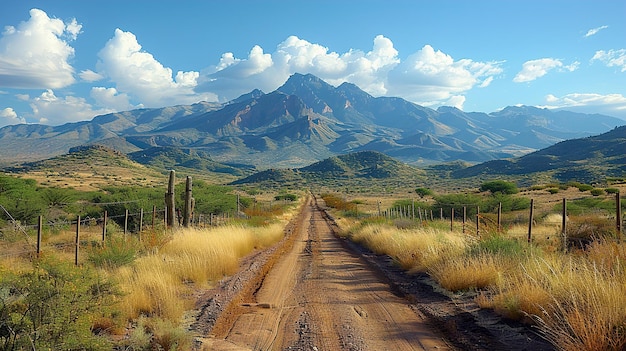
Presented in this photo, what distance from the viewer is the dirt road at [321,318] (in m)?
6.86

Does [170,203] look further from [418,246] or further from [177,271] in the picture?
[418,246]

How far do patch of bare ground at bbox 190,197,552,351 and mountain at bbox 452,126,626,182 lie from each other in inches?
4025

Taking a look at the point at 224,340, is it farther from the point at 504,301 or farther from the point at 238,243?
the point at 238,243

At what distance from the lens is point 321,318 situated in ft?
27.2

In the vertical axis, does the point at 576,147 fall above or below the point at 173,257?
above

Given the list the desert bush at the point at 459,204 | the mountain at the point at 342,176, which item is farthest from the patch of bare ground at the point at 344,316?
the mountain at the point at 342,176

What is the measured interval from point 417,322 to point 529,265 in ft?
9.38

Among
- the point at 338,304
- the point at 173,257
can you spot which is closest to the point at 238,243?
the point at 173,257

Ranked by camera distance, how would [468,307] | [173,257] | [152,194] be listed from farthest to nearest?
[152,194] → [173,257] → [468,307]

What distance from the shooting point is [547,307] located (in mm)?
7039

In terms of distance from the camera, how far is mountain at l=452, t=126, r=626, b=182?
106250 millimetres

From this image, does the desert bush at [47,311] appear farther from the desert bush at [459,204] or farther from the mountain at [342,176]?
the mountain at [342,176]

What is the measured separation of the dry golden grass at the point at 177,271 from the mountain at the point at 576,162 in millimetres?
102597

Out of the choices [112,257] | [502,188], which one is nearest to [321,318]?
[112,257]
